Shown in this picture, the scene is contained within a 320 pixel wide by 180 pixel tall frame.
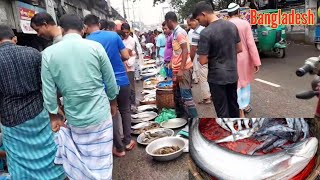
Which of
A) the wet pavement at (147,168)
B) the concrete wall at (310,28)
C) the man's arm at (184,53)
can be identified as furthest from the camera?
the concrete wall at (310,28)

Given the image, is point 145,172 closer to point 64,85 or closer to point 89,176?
point 89,176

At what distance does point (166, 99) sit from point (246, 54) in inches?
73.1

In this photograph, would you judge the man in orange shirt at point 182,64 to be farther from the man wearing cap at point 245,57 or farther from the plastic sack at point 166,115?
the man wearing cap at point 245,57

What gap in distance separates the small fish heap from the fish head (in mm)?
31

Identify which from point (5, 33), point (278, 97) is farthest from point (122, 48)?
point (278, 97)

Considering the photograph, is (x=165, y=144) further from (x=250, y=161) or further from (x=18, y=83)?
(x=250, y=161)

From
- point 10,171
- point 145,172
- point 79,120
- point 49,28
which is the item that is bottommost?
point 145,172

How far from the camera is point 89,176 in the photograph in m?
2.93

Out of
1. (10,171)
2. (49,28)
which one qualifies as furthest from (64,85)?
(10,171)

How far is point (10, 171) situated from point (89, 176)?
1030mm

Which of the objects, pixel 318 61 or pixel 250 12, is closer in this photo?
pixel 318 61

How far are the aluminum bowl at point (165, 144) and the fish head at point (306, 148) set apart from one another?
2.10 m

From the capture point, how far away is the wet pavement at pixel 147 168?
3.79 metres

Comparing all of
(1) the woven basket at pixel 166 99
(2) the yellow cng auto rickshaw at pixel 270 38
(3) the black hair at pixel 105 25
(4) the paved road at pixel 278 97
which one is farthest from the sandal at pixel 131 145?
(2) the yellow cng auto rickshaw at pixel 270 38
